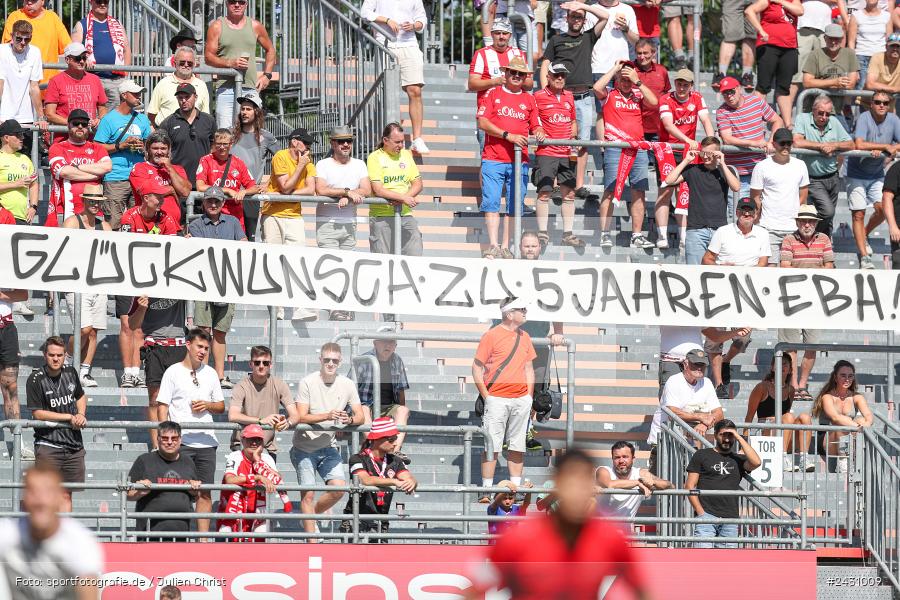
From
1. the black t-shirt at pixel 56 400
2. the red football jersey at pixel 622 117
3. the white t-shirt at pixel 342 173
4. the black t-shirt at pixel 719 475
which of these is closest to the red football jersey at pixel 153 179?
the white t-shirt at pixel 342 173

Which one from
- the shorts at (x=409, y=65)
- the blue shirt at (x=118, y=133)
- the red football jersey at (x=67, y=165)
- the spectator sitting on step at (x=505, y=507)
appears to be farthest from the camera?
the shorts at (x=409, y=65)

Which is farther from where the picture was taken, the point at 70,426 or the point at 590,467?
the point at 70,426

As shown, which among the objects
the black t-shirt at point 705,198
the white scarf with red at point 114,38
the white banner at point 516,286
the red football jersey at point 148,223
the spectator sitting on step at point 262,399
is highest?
the white scarf with red at point 114,38

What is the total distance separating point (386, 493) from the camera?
44.0 ft

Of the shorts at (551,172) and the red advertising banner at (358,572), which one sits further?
the shorts at (551,172)

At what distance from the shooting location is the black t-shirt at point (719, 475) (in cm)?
1368

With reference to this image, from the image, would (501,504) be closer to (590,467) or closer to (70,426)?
(70,426)

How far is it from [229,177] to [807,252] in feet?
17.3

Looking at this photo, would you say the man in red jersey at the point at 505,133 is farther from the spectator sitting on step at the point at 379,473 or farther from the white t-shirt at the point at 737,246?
the spectator sitting on step at the point at 379,473

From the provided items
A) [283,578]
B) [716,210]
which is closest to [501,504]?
[283,578]

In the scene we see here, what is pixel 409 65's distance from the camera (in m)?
18.4

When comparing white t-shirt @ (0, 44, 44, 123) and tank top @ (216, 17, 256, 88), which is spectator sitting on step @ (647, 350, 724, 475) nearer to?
tank top @ (216, 17, 256, 88)

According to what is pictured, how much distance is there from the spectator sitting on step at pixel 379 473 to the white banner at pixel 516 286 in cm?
119

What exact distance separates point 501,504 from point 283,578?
1.88m
